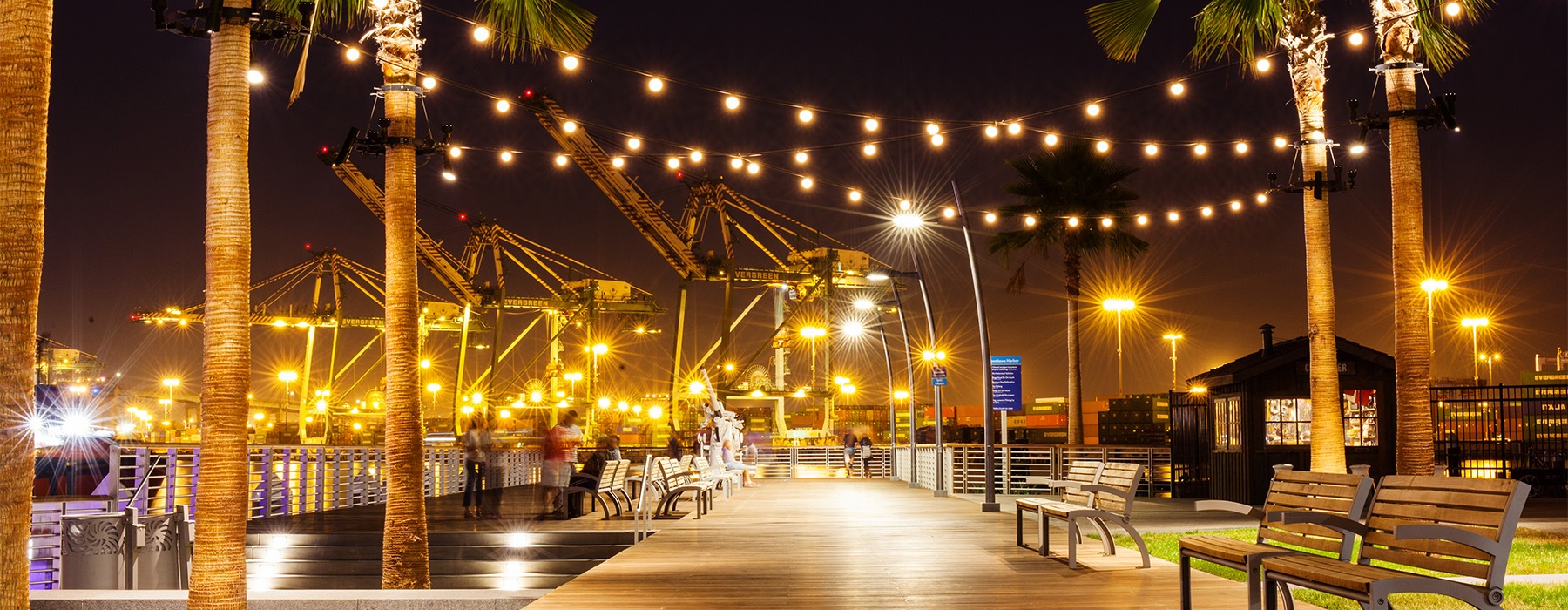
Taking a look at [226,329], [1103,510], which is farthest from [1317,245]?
[226,329]

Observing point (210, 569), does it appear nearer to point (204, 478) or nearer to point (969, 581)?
point (204, 478)

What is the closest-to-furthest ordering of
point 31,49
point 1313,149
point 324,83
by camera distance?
point 31,49 → point 1313,149 → point 324,83

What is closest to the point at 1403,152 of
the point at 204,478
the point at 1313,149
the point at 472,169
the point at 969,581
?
the point at 1313,149

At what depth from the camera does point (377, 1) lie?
468 inches

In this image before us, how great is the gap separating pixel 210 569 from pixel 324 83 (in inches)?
529

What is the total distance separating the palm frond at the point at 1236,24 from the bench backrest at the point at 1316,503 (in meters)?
7.62

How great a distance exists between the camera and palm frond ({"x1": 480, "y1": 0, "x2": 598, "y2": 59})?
37.1 ft

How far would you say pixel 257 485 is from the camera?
1784 cm

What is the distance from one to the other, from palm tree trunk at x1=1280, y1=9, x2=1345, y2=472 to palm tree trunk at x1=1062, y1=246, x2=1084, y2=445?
1333 centimetres

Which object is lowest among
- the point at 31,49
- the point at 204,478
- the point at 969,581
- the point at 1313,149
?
the point at 969,581

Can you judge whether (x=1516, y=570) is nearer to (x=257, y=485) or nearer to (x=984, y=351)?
(x=984, y=351)

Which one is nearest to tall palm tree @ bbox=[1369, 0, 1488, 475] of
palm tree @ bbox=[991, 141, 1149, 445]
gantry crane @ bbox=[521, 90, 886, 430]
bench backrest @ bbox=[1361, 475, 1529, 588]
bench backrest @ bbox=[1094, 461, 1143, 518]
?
bench backrest @ bbox=[1094, 461, 1143, 518]

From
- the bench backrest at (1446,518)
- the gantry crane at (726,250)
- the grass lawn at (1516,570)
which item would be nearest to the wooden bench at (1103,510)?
the grass lawn at (1516,570)

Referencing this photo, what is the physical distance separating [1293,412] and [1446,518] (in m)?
17.3
